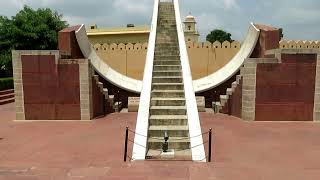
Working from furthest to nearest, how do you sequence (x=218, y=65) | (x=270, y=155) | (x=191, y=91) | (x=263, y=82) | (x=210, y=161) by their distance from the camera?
(x=218, y=65) < (x=263, y=82) < (x=191, y=91) < (x=270, y=155) < (x=210, y=161)

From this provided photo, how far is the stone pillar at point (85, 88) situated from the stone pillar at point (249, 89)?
14.5 ft

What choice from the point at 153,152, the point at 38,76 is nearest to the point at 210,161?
the point at 153,152

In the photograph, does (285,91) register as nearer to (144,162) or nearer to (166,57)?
(166,57)

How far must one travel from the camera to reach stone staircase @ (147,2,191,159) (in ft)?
23.1

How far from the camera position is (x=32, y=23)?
21.1 m

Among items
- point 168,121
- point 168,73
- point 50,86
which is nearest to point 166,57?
point 168,73

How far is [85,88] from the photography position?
1046cm

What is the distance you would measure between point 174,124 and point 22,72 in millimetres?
5202

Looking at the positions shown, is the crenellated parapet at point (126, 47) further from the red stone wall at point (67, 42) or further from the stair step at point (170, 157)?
the stair step at point (170, 157)

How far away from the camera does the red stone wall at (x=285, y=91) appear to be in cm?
1017

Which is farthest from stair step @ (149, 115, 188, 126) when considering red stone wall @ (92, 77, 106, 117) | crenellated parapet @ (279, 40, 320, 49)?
crenellated parapet @ (279, 40, 320, 49)

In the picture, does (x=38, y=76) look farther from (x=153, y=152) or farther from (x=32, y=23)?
(x=32, y=23)

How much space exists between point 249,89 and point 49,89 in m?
5.71

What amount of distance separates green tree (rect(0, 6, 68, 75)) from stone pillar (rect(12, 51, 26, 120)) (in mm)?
10707
